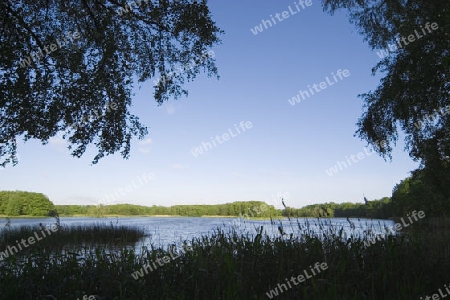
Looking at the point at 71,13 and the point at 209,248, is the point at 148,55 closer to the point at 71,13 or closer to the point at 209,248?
the point at 71,13

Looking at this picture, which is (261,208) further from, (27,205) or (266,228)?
(27,205)

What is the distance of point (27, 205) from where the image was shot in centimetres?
10450

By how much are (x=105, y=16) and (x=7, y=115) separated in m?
3.94

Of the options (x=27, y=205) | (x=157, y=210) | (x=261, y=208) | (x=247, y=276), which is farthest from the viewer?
Result: (x=157, y=210)

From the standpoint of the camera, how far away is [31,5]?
9406 mm

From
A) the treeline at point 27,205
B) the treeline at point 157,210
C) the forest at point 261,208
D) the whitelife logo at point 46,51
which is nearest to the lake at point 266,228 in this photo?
the forest at point 261,208

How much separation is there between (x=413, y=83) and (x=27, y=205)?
11594 centimetres

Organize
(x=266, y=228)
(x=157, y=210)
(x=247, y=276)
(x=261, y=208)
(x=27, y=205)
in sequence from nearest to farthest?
(x=247, y=276) < (x=261, y=208) < (x=266, y=228) < (x=27, y=205) < (x=157, y=210)

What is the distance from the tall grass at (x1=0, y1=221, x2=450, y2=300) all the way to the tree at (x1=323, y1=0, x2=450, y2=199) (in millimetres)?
7421

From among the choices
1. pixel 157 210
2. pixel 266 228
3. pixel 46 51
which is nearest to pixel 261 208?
pixel 266 228

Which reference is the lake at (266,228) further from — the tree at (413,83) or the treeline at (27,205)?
the treeline at (27,205)

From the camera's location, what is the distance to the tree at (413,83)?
37.1 ft

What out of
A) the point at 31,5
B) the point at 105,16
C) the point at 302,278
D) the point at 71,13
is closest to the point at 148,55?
the point at 105,16

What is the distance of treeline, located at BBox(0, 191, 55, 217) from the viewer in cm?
10350
